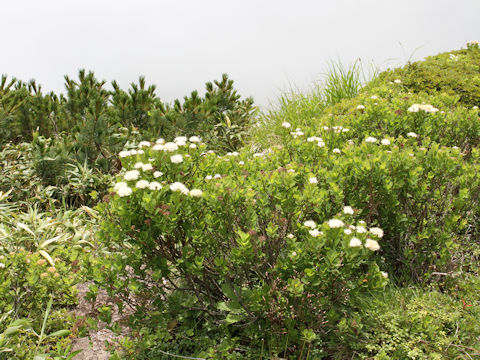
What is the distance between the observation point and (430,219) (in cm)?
407

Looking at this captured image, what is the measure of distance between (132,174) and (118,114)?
18.7ft

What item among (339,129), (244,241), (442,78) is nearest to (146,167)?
(244,241)

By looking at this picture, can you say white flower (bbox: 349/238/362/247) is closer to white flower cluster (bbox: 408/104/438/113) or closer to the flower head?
the flower head

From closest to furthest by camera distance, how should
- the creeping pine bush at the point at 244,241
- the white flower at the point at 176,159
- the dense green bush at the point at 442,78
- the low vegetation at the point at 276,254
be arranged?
the creeping pine bush at the point at 244,241 → the low vegetation at the point at 276,254 → the white flower at the point at 176,159 → the dense green bush at the point at 442,78

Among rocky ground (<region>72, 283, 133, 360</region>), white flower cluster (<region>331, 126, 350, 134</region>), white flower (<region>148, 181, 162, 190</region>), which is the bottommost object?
rocky ground (<region>72, 283, 133, 360</region>)

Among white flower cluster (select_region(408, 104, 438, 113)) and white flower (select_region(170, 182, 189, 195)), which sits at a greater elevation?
white flower cluster (select_region(408, 104, 438, 113))

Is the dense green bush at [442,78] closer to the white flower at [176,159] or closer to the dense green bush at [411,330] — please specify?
the dense green bush at [411,330]

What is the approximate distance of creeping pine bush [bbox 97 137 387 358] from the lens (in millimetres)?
2818

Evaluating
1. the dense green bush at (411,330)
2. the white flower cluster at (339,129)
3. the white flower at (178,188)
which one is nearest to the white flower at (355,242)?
the dense green bush at (411,330)

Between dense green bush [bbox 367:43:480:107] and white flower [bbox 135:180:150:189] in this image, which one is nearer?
white flower [bbox 135:180:150:189]

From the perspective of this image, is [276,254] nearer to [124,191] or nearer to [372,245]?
[372,245]

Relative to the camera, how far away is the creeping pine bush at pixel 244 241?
282cm

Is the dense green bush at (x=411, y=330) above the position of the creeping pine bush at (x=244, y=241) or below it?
below

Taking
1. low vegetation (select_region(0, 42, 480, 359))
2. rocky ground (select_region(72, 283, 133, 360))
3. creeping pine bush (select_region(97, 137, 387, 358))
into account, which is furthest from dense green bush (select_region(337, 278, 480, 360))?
rocky ground (select_region(72, 283, 133, 360))
